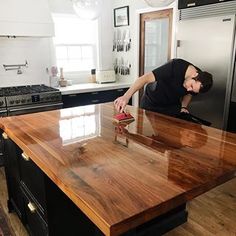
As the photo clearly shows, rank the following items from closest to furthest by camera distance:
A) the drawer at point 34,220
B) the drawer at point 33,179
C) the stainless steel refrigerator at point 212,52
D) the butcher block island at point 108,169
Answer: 1. the butcher block island at point 108,169
2. the drawer at point 33,179
3. the drawer at point 34,220
4. the stainless steel refrigerator at point 212,52

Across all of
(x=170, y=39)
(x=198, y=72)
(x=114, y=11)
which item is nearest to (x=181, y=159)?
(x=198, y=72)

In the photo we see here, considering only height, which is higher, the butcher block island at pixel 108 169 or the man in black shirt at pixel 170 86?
the man in black shirt at pixel 170 86

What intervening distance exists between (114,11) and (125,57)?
0.81m

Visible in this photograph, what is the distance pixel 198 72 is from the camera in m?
2.05

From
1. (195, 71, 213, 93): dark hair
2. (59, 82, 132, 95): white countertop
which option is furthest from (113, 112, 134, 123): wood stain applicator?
(59, 82, 132, 95): white countertop

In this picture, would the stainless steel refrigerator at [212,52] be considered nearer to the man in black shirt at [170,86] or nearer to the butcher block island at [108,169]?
the man in black shirt at [170,86]

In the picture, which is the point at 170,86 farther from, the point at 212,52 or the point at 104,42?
the point at 104,42

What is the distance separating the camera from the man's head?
1.96 m

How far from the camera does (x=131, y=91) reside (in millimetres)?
2172

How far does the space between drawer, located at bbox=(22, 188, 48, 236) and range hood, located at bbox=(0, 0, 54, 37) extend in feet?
7.39

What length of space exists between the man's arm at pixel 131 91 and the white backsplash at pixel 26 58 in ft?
7.45

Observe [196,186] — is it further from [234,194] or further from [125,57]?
[125,57]

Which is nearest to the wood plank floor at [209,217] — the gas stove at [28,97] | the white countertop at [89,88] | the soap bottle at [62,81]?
the gas stove at [28,97]

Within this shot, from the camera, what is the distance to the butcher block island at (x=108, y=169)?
907 millimetres
